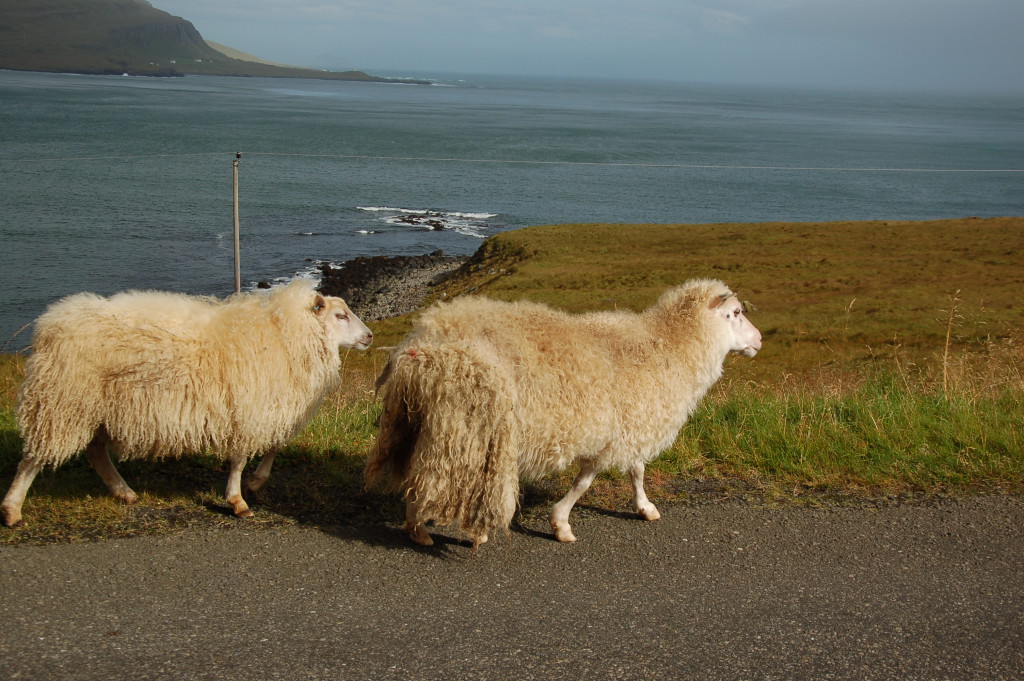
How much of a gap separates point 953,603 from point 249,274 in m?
43.4

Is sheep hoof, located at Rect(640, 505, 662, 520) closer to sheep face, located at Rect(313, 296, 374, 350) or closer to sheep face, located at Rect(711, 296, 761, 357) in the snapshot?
sheep face, located at Rect(711, 296, 761, 357)

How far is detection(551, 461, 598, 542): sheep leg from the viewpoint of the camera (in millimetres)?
5414

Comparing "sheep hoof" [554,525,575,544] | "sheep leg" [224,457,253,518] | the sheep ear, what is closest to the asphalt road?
"sheep hoof" [554,525,575,544]

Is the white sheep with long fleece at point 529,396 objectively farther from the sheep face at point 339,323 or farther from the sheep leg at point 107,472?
the sheep leg at point 107,472

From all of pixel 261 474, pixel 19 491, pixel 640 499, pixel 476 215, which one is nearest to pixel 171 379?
pixel 261 474

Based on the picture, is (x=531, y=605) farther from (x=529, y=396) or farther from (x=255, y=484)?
(x=255, y=484)

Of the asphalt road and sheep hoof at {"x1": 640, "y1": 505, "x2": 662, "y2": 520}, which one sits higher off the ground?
the asphalt road

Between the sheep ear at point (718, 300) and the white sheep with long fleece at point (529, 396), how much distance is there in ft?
0.04

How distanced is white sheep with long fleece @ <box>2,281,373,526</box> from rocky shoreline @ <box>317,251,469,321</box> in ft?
115

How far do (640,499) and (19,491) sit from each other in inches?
150

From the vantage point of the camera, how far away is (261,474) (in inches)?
235

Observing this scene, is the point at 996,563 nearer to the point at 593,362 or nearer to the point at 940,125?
the point at 593,362

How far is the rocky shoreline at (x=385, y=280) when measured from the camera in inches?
1711

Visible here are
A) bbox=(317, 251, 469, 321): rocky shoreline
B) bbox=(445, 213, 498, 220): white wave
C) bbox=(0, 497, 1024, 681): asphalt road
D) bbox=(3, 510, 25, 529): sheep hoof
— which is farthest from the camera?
bbox=(445, 213, 498, 220): white wave
